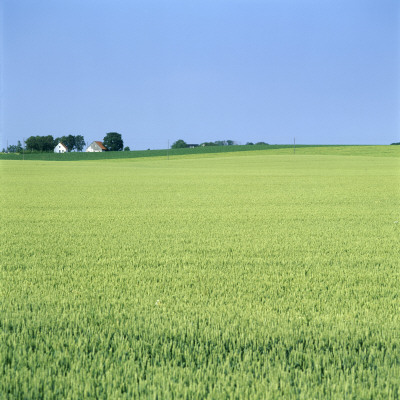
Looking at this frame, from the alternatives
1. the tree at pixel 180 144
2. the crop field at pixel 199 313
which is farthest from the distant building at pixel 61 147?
the crop field at pixel 199 313

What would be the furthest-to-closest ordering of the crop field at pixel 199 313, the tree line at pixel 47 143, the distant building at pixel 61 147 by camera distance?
1. the distant building at pixel 61 147
2. the tree line at pixel 47 143
3. the crop field at pixel 199 313

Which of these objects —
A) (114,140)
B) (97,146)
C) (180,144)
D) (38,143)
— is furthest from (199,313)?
(97,146)

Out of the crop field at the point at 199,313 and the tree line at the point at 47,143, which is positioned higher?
the tree line at the point at 47,143

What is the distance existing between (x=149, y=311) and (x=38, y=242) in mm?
3182

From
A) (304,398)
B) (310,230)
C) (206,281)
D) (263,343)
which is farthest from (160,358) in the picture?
(310,230)

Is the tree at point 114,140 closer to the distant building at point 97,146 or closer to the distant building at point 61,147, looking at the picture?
the distant building at point 97,146

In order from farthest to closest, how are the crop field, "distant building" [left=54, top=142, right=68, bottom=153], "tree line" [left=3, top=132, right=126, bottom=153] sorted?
"distant building" [left=54, top=142, right=68, bottom=153], "tree line" [left=3, top=132, right=126, bottom=153], the crop field

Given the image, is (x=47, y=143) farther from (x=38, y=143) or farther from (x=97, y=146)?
(x=97, y=146)

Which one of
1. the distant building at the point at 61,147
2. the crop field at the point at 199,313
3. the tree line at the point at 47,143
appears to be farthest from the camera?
the distant building at the point at 61,147

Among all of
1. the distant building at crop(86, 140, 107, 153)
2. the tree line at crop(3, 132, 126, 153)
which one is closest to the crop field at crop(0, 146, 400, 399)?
the tree line at crop(3, 132, 126, 153)

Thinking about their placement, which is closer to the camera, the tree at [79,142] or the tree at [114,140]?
the tree at [114,140]

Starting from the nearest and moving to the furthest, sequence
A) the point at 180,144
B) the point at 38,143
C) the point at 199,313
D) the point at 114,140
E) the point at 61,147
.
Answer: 1. the point at 199,313
2. the point at 38,143
3. the point at 114,140
4. the point at 180,144
5. the point at 61,147

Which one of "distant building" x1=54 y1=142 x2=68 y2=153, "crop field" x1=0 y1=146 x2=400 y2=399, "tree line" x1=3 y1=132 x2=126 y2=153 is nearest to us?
"crop field" x1=0 y1=146 x2=400 y2=399

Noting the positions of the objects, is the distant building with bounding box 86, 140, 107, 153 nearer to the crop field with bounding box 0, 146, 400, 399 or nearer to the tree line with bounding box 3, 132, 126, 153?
the tree line with bounding box 3, 132, 126, 153
